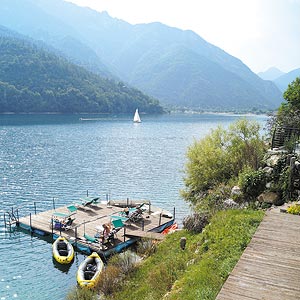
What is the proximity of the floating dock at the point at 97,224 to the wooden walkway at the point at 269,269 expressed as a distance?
1747cm

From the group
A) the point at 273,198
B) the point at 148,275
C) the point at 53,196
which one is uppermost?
the point at 273,198

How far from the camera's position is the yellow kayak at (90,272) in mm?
23672

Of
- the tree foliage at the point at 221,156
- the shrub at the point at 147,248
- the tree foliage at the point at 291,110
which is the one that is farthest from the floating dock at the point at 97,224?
the tree foliage at the point at 291,110

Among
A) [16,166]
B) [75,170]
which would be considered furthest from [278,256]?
[16,166]

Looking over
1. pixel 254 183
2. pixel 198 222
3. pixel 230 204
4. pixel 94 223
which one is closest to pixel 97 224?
pixel 94 223

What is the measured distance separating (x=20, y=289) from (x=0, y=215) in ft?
56.7

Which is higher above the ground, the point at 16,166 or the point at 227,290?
the point at 227,290

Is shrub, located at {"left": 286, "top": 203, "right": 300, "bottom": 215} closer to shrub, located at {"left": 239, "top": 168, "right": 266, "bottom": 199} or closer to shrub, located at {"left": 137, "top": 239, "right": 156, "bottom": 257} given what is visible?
shrub, located at {"left": 239, "top": 168, "right": 266, "bottom": 199}

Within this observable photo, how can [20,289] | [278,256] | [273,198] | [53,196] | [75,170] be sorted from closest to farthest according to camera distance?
[278,256] → [273,198] → [20,289] → [53,196] → [75,170]

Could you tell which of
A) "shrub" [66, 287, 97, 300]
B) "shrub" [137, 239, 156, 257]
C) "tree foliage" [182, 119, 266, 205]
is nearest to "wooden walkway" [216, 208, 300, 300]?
"shrub" [66, 287, 97, 300]

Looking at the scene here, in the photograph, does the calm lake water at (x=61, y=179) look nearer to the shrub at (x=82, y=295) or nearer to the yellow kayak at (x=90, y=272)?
the yellow kayak at (x=90, y=272)

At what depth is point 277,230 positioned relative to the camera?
1305 cm

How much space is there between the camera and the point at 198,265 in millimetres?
15734

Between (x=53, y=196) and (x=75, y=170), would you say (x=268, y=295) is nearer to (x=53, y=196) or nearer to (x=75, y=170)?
(x=53, y=196)
